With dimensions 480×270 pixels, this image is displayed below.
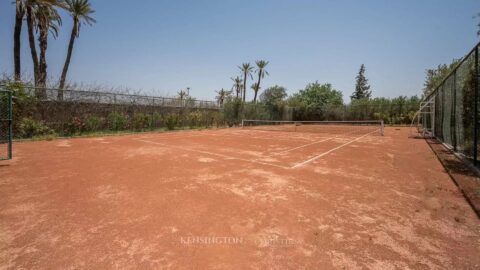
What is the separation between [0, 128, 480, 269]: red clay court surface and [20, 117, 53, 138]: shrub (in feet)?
20.6

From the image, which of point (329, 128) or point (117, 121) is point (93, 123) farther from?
point (329, 128)

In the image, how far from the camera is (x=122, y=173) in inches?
199

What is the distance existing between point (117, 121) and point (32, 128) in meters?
4.20

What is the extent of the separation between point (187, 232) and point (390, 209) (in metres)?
2.83

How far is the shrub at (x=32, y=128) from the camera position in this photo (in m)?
10.4

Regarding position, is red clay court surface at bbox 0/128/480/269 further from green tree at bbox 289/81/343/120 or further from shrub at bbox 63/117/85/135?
green tree at bbox 289/81/343/120

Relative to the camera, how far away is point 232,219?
2.99 m

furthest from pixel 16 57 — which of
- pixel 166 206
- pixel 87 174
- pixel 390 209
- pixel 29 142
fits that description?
pixel 390 209

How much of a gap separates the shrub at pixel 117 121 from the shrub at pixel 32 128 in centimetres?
323

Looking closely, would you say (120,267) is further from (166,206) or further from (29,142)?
(29,142)

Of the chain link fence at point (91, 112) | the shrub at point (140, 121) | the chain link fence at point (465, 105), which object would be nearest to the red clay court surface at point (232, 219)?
the chain link fence at point (465, 105)

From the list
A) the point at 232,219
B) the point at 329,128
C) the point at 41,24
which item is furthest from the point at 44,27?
the point at 329,128

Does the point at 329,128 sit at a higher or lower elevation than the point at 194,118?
lower

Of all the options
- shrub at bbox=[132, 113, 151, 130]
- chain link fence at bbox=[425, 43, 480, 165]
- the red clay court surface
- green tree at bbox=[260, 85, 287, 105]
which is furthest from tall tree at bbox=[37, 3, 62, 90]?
green tree at bbox=[260, 85, 287, 105]
